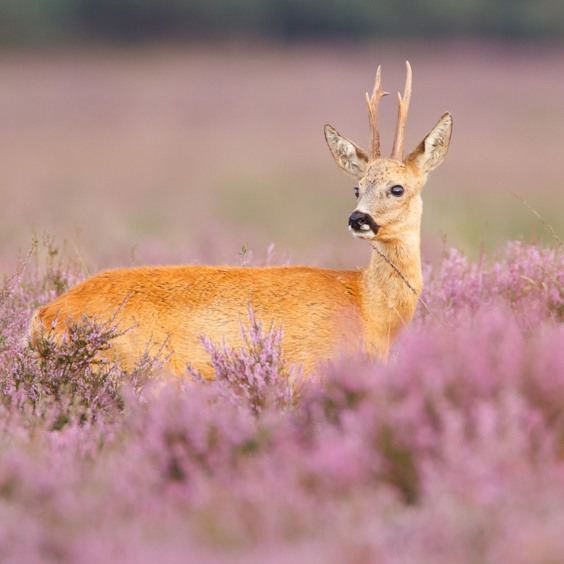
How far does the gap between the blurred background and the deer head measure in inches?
112

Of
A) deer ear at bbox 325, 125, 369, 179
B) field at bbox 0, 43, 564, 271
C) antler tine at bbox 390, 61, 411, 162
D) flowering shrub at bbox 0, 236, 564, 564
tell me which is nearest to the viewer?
flowering shrub at bbox 0, 236, 564, 564

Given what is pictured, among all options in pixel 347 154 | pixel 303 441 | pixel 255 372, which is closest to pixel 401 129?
pixel 347 154

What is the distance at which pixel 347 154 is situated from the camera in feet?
20.9

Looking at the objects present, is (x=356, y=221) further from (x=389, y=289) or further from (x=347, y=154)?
(x=347, y=154)

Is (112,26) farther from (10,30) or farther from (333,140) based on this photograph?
(333,140)

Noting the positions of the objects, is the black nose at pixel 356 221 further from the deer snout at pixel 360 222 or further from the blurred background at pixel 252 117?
the blurred background at pixel 252 117

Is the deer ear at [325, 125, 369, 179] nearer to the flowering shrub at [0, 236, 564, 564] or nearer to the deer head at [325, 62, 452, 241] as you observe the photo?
the deer head at [325, 62, 452, 241]

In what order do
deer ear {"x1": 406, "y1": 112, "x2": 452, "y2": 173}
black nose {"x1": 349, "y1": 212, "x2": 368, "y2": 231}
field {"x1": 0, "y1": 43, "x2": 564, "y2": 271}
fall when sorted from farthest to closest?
field {"x1": 0, "y1": 43, "x2": 564, "y2": 271} → deer ear {"x1": 406, "y1": 112, "x2": 452, "y2": 173} → black nose {"x1": 349, "y1": 212, "x2": 368, "y2": 231}

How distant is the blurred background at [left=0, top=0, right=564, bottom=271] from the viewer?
583 inches

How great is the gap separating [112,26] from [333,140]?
28167 millimetres

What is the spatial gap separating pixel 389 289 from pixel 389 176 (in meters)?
0.77

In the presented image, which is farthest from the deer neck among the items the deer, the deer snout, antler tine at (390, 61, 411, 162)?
Answer: antler tine at (390, 61, 411, 162)

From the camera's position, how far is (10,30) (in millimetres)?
31438

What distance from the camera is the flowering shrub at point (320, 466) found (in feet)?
8.87
